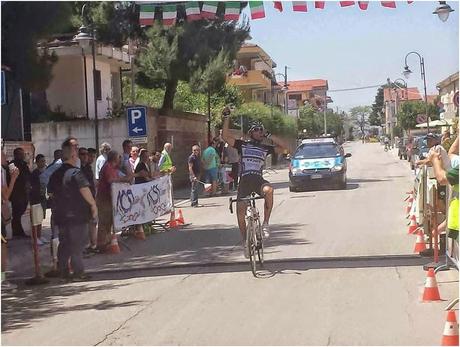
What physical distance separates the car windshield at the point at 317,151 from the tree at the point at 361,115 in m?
127

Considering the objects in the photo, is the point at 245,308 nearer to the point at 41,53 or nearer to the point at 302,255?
the point at 302,255

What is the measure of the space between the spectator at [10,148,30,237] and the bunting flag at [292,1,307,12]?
6.20 meters

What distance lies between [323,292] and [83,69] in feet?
67.7

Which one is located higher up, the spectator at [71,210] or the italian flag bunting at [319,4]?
the italian flag bunting at [319,4]

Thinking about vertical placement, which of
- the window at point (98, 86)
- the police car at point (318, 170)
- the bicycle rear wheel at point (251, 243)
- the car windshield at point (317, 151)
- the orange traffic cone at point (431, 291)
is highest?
the window at point (98, 86)

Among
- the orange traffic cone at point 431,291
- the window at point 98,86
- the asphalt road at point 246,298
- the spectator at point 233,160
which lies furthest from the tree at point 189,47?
the orange traffic cone at point 431,291

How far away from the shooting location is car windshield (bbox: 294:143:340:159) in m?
25.5

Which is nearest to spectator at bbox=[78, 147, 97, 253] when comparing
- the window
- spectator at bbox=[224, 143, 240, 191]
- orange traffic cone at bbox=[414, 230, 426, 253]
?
orange traffic cone at bbox=[414, 230, 426, 253]

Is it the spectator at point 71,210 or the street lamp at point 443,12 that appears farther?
the street lamp at point 443,12

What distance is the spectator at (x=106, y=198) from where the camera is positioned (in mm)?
13211

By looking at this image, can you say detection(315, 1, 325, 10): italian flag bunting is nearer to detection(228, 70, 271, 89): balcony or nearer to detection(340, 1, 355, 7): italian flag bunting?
detection(340, 1, 355, 7): italian flag bunting

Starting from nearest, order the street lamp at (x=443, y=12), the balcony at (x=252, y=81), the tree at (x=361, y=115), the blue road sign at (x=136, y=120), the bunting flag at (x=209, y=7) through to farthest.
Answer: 1. the bunting flag at (x=209, y=7)
2. the street lamp at (x=443, y=12)
3. the blue road sign at (x=136, y=120)
4. the balcony at (x=252, y=81)
5. the tree at (x=361, y=115)

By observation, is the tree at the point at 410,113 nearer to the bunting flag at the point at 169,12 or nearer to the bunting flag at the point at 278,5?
the bunting flag at the point at 169,12

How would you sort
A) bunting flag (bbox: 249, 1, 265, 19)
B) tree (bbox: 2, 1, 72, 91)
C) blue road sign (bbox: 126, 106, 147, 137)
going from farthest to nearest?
1. blue road sign (bbox: 126, 106, 147, 137)
2. tree (bbox: 2, 1, 72, 91)
3. bunting flag (bbox: 249, 1, 265, 19)
